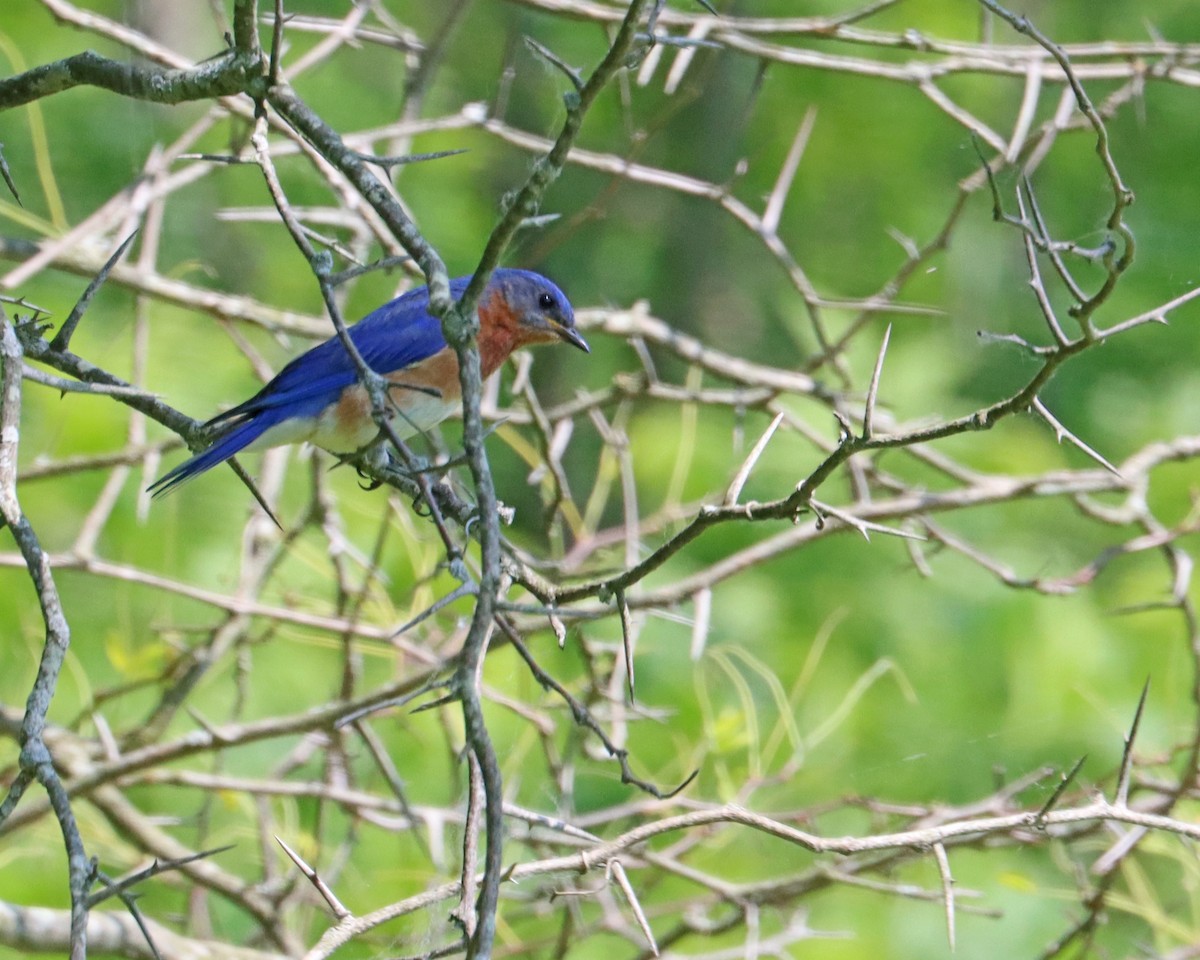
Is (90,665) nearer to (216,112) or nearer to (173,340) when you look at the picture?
(173,340)

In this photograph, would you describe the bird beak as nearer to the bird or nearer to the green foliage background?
the bird

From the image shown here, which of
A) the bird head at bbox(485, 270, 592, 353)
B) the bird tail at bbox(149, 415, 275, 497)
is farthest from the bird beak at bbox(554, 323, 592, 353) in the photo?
the bird tail at bbox(149, 415, 275, 497)

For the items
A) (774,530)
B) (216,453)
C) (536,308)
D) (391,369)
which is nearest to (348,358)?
(391,369)

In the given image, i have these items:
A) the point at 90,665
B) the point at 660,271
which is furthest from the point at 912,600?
the point at 660,271

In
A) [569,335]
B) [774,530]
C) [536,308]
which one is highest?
[536,308]

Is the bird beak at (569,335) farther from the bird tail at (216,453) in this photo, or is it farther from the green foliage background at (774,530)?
the bird tail at (216,453)

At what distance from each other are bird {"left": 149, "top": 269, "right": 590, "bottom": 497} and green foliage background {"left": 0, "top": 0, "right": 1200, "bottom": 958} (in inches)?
10.9

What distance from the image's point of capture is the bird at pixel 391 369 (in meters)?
3.91

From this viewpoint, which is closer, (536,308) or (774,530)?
(536,308)

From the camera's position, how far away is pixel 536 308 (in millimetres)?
4547

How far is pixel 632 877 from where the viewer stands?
17.7 ft

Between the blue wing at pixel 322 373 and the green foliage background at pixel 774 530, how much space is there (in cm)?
37

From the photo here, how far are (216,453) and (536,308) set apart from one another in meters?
1.32

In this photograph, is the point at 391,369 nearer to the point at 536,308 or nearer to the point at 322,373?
the point at 322,373
